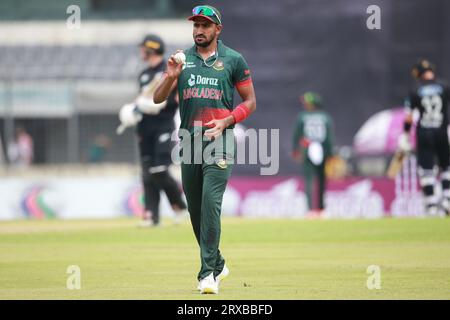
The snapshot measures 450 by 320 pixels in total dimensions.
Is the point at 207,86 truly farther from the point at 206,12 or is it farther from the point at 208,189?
the point at 208,189

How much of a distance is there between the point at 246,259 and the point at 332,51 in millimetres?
12360

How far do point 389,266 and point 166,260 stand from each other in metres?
2.60

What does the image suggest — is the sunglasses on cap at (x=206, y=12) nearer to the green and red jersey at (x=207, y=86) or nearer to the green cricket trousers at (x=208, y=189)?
the green and red jersey at (x=207, y=86)

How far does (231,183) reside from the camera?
2570 centimetres

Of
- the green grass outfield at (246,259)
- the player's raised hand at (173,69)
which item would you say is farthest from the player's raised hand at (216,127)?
the green grass outfield at (246,259)

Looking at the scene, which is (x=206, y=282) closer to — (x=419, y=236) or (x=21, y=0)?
(x=419, y=236)

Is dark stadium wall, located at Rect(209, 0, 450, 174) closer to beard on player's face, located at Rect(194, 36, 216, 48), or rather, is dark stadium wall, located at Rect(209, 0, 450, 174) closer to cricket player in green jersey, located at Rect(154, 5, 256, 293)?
cricket player in green jersey, located at Rect(154, 5, 256, 293)

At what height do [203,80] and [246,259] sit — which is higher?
[203,80]

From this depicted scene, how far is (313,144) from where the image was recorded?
2380cm

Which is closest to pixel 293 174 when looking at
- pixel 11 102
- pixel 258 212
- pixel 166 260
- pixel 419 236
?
pixel 258 212

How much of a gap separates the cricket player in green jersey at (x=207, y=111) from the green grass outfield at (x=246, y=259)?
68 centimetres

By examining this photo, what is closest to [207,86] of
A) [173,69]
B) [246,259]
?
[173,69]

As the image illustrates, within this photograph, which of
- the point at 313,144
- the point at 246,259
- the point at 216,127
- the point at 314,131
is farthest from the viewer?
the point at 314,131

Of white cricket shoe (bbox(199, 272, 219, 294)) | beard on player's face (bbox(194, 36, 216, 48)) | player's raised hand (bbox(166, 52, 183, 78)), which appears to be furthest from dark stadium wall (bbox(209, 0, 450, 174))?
white cricket shoe (bbox(199, 272, 219, 294))
